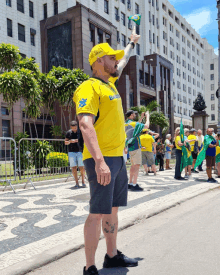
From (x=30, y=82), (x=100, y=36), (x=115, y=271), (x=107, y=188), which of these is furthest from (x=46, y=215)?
(x=100, y=36)

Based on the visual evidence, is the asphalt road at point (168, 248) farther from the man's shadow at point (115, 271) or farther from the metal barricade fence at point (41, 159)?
the metal barricade fence at point (41, 159)

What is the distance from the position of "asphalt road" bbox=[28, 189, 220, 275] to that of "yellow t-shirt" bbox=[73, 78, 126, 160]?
1138 mm

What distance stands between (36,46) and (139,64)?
41.9ft

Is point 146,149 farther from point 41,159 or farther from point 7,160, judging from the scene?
point 7,160

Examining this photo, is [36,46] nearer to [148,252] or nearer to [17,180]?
[17,180]

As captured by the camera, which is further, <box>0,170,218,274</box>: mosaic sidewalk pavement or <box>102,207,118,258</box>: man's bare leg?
<box>0,170,218,274</box>: mosaic sidewalk pavement

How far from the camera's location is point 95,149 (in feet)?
7.84

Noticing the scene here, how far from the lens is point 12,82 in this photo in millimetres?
13633

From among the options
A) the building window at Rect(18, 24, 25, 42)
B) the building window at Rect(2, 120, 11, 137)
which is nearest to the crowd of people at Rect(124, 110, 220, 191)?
the building window at Rect(2, 120, 11, 137)

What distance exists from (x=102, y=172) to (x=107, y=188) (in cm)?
22

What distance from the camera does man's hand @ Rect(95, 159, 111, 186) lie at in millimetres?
2379

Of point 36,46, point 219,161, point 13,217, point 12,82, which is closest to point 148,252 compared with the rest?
point 13,217

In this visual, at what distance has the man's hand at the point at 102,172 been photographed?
7.80 ft

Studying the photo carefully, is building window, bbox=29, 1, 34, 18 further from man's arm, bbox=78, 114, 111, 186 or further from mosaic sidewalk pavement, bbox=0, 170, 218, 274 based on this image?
man's arm, bbox=78, 114, 111, 186
